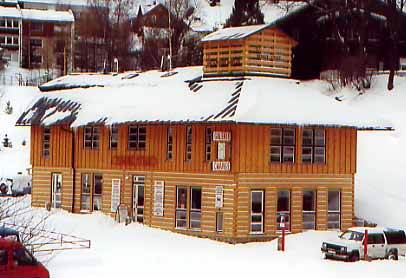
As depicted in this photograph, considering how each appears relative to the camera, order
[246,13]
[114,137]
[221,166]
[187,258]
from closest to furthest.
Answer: [187,258] < [221,166] < [114,137] < [246,13]

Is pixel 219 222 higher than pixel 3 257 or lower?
lower

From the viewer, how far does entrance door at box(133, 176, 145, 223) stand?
37.5 m

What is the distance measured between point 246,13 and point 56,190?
1629 inches

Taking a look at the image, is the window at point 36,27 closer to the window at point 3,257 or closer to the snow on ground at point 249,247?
the snow on ground at point 249,247

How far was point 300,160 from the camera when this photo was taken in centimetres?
3553

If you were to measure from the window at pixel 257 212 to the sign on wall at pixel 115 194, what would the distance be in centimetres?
689

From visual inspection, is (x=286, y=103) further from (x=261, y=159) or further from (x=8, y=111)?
(x=8, y=111)

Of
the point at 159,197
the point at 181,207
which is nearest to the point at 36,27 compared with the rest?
the point at 159,197

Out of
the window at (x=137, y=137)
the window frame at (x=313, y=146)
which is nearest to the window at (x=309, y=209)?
the window frame at (x=313, y=146)

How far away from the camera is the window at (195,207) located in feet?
116

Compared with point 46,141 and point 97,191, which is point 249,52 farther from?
point 46,141

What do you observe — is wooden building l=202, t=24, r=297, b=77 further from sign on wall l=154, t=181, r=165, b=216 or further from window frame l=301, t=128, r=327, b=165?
sign on wall l=154, t=181, r=165, b=216

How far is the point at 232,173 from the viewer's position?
3419 cm

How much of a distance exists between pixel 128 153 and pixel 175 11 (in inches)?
1990
